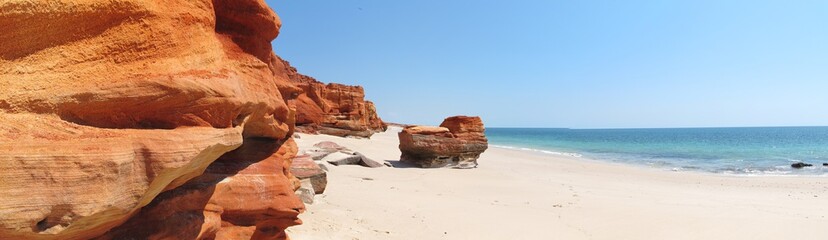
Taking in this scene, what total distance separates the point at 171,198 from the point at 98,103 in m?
0.96

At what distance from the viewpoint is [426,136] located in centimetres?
1694

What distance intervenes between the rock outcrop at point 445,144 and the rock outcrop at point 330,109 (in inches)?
565

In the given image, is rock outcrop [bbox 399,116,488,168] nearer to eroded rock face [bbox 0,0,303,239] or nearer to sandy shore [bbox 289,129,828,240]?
sandy shore [bbox 289,129,828,240]

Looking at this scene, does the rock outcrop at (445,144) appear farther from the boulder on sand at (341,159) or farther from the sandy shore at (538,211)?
the sandy shore at (538,211)

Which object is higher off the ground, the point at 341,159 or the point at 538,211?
the point at 341,159

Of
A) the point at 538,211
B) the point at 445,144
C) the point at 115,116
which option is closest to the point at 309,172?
the point at 538,211

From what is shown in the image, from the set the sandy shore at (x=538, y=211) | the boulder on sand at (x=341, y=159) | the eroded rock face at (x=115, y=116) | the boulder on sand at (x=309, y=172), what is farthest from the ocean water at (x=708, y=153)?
the eroded rock face at (x=115, y=116)

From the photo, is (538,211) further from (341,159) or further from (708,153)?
(708,153)

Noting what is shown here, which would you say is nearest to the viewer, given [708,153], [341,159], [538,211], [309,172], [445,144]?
[309,172]

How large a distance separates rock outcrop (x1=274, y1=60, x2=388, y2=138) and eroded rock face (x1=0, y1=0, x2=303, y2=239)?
2661 centimetres

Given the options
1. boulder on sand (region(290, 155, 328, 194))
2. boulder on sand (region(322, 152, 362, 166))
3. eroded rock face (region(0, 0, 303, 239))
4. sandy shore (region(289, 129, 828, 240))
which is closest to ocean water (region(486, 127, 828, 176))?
sandy shore (region(289, 129, 828, 240))

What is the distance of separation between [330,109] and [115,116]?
1242 inches

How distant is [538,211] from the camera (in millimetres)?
8766

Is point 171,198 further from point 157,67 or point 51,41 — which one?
point 51,41
